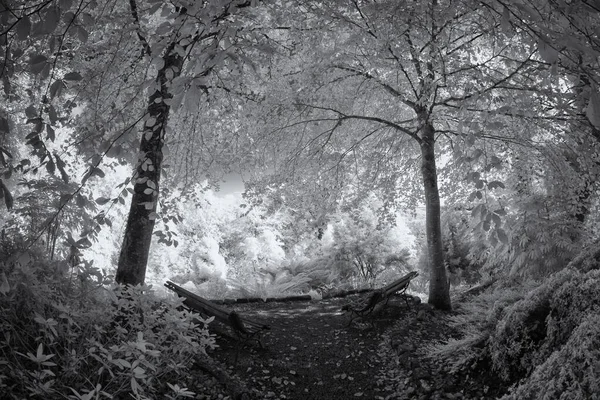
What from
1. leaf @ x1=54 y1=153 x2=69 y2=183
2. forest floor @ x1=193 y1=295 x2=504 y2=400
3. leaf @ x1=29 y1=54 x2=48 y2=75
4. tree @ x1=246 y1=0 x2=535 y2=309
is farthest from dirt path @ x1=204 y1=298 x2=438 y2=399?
leaf @ x1=29 y1=54 x2=48 y2=75

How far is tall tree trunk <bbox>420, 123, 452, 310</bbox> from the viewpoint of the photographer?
7465 mm

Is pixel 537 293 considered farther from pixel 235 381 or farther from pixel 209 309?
pixel 209 309

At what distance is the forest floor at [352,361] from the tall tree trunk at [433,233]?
39cm

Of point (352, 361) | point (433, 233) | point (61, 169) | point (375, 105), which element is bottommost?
point (352, 361)

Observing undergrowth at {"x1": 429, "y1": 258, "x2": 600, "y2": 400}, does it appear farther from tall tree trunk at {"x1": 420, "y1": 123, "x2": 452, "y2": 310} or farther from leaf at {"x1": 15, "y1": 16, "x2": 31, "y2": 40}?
tall tree trunk at {"x1": 420, "y1": 123, "x2": 452, "y2": 310}

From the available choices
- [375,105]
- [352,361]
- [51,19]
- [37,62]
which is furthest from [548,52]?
[375,105]

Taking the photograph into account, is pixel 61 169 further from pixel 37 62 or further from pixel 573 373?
pixel 573 373

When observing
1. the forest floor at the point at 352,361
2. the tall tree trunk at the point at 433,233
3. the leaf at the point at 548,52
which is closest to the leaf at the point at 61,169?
the leaf at the point at 548,52

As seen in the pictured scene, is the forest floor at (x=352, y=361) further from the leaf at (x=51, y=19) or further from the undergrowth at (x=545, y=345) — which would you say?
the leaf at (x=51, y=19)

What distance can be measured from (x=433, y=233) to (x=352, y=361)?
3355 mm

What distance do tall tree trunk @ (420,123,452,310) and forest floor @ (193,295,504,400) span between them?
395mm

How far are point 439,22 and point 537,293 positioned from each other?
2.47 metres

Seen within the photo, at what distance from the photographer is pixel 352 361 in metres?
5.23

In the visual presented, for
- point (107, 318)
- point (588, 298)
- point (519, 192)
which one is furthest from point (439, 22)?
point (519, 192)
